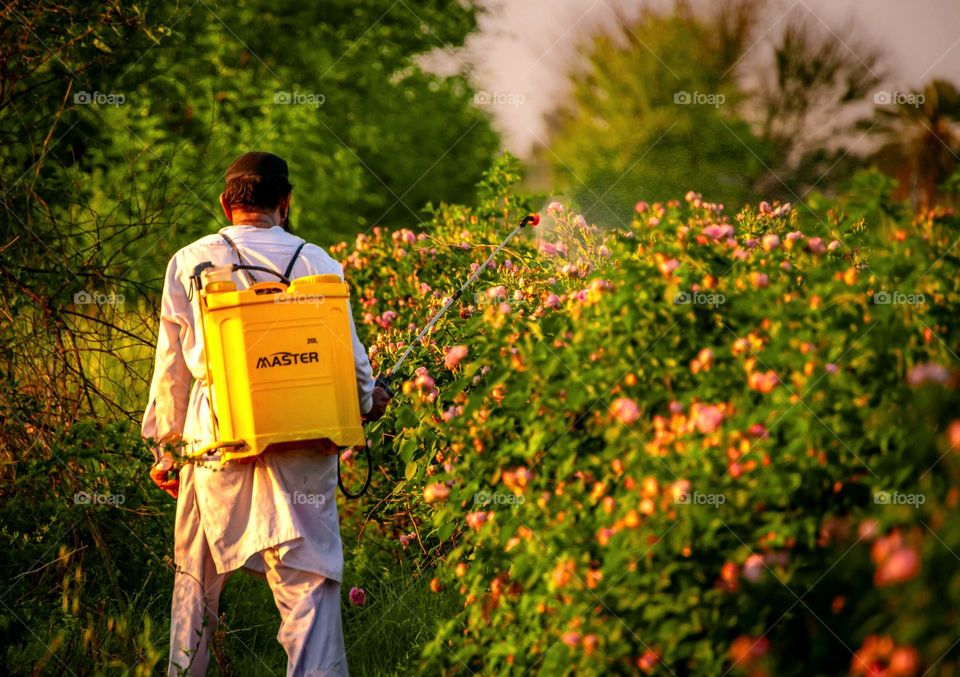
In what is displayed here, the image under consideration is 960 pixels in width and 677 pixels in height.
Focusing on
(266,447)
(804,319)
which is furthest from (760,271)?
(266,447)

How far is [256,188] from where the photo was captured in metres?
4.41

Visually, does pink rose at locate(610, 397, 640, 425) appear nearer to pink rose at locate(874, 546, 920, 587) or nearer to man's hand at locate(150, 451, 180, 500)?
pink rose at locate(874, 546, 920, 587)

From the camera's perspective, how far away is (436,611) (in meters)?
5.50

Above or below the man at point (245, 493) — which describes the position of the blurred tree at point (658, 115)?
above

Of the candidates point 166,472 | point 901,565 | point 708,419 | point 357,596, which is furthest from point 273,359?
point 901,565

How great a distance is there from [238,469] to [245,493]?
0.08 meters

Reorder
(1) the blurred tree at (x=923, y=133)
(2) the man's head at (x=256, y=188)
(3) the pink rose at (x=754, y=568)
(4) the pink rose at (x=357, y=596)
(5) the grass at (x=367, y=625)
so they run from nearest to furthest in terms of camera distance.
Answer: (3) the pink rose at (x=754, y=568) → (2) the man's head at (x=256, y=188) → (5) the grass at (x=367, y=625) → (4) the pink rose at (x=357, y=596) → (1) the blurred tree at (x=923, y=133)

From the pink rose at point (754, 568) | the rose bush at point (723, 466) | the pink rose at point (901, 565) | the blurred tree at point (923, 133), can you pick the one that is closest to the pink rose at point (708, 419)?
the rose bush at point (723, 466)

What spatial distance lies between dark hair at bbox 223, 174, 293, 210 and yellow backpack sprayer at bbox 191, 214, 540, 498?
31 cm

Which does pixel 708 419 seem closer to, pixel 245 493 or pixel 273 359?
pixel 273 359

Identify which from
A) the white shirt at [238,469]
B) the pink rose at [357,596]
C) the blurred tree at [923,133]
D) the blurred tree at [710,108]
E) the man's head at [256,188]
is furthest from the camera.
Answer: the blurred tree at [710,108]

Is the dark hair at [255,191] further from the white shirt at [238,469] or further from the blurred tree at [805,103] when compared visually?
the blurred tree at [805,103]

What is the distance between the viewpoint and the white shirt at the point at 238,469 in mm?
4266

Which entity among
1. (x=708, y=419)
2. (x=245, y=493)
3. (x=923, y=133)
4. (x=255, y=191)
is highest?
(x=923, y=133)
